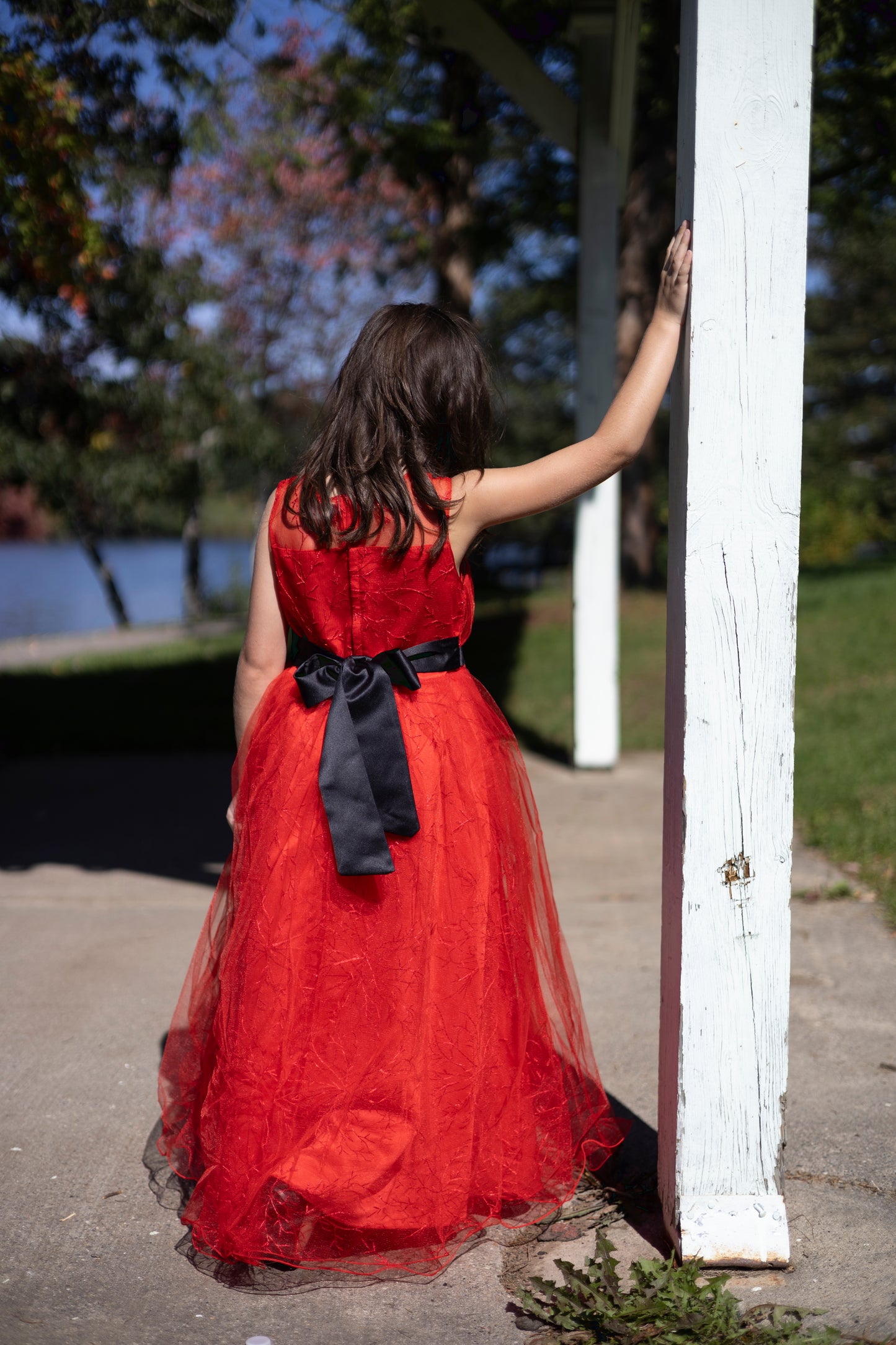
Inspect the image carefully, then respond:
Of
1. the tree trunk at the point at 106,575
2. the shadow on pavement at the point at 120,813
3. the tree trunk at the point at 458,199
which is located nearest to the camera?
the shadow on pavement at the point at 120,813

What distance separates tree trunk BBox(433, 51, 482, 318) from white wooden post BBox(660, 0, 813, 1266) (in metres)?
6.46

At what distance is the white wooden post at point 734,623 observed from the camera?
2.06 m

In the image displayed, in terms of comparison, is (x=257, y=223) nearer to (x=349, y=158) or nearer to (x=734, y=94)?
(x=349, y=158)

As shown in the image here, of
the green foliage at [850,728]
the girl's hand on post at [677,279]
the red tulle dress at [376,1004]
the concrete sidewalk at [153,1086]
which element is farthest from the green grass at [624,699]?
the girl's hand on post at [677,279]

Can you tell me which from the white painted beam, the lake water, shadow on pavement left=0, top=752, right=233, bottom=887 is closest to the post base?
shadow on pavement left=0, top=752, right=233, bottom=887

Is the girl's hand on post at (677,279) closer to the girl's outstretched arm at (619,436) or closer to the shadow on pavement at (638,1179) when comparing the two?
the girl's outstretched arm at (619,436)

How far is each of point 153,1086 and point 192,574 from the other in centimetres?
1822

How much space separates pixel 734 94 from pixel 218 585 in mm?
21986

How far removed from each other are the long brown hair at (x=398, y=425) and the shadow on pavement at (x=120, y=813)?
3157mm

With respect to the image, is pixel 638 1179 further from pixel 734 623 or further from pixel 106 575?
pixel 106 575

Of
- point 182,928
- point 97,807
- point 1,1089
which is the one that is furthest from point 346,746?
point 97,807

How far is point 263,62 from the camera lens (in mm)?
6727

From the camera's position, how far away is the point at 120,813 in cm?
614

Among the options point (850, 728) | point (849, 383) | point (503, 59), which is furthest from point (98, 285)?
point (849, 383)
